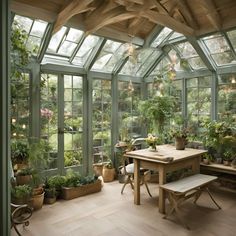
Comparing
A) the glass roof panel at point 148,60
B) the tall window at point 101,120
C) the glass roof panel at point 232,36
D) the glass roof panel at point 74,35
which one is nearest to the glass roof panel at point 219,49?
the glass roof panel at point 232,36

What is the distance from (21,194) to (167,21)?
3502 millimetres

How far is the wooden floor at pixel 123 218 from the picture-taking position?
9.62ft

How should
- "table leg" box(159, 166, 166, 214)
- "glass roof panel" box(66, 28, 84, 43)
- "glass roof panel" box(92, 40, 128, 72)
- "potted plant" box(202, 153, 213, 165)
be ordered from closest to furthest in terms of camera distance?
1. "table leg" box(159, 166, 166, 214)
2. "glass roof panel" box(66, 28, 84, 43)
3. "potted plant" box(202, 153, 213, 165)
4. "glass roof panel" box(92, 40, 128, 72)

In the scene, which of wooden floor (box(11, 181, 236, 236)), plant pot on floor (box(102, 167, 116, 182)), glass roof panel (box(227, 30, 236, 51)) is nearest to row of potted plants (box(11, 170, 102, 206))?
wooden floor (box(11, 181, 236, 236))

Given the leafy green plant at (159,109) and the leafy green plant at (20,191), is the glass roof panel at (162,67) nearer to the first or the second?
the leafy green plant at (159,109)

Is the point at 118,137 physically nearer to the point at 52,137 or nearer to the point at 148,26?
the point at 52,137

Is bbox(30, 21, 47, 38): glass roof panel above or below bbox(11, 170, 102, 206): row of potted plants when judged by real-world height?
above

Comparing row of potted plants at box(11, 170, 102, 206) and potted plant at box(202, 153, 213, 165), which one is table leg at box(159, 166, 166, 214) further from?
potted plant at box(202, 153, 213, 165)

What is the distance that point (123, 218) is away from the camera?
3.31m

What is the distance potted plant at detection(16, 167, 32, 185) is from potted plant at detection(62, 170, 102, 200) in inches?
26.8

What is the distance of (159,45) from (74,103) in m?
2.26

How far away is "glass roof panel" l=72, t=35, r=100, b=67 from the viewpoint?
4.49 meters

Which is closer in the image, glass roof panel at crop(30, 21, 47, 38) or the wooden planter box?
glass roof panel at crop(30, 21, 47, 38)

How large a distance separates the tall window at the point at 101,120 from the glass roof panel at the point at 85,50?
52 centimetres
